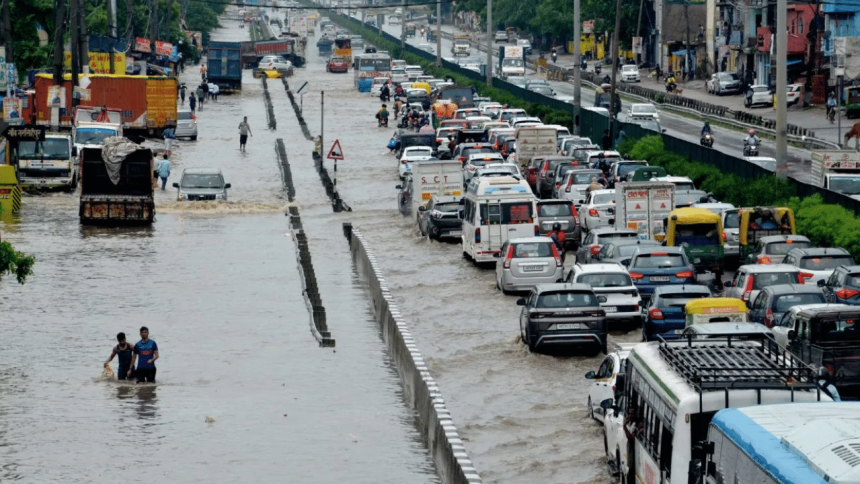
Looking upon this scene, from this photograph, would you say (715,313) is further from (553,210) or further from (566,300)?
(553,210)

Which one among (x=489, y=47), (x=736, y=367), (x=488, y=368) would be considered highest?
(x=489, y=47)

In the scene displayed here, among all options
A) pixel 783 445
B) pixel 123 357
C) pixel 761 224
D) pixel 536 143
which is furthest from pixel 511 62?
pixel 783 445

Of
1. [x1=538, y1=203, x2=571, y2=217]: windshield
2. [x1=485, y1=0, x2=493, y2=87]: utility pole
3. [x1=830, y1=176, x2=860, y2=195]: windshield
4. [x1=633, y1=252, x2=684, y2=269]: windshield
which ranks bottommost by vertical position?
[x1=538, y1=203, x2=571, y2=217]: windshield

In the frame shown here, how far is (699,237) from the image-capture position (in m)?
37.8

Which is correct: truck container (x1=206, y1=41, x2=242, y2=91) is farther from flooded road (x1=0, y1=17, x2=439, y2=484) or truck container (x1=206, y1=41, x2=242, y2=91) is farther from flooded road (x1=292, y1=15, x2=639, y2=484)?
flooded road (x1=0, y1=17, x2=439, y2=484)

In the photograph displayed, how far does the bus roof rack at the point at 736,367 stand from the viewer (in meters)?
16.0

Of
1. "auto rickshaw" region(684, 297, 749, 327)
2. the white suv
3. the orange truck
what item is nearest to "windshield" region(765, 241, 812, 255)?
the white suv

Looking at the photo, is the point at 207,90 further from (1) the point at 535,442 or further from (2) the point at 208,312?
(1) the point at 535,442

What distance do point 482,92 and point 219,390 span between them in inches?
2910

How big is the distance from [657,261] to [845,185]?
14.3 m

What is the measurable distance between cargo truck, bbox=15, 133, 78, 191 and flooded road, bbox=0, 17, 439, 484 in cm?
316

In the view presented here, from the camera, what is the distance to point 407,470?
2266 cm

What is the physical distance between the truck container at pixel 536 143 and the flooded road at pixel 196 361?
8628mm

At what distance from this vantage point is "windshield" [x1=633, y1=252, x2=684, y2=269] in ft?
110
